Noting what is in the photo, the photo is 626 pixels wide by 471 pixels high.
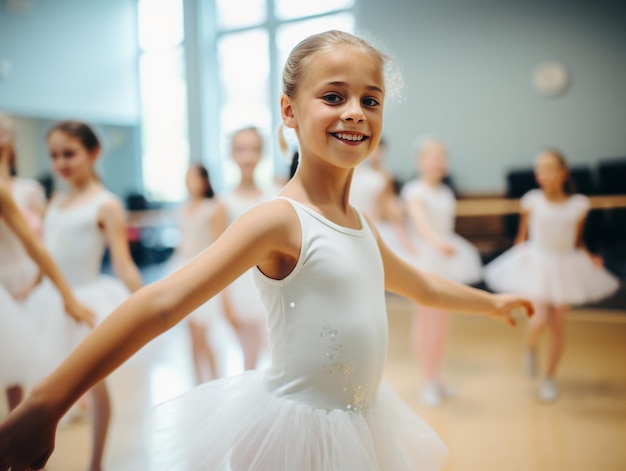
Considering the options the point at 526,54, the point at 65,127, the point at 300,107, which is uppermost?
the point at 526,54

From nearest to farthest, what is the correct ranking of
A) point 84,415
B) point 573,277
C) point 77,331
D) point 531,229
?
point 77,331 → point 84,415 → point 573,277 → point 531,229

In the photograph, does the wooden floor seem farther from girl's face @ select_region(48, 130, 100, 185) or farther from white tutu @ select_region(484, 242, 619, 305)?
girl's face @ select_region(48, 130, 100, 185)

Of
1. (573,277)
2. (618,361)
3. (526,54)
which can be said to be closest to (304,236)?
(573,277)

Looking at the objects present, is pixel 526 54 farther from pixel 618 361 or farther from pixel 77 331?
pixel 77 331

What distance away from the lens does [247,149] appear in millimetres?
2178

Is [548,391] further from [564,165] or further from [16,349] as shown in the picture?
[16,349]

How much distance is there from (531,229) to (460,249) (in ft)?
1.14

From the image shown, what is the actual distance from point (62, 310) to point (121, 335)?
1139 mm

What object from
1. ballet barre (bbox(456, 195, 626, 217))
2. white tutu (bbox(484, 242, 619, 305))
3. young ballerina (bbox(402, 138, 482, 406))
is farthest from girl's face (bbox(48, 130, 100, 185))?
ballet barre (bbox(456, 195, 626, 217))

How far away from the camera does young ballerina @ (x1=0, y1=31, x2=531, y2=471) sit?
0.75 meters

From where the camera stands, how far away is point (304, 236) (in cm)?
77

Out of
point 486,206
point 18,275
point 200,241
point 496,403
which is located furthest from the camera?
point 486,206

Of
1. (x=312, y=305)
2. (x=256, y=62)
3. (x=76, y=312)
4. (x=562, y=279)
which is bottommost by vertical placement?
(x=562, y=279)

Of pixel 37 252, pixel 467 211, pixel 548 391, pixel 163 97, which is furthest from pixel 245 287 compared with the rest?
pixel 467 211
